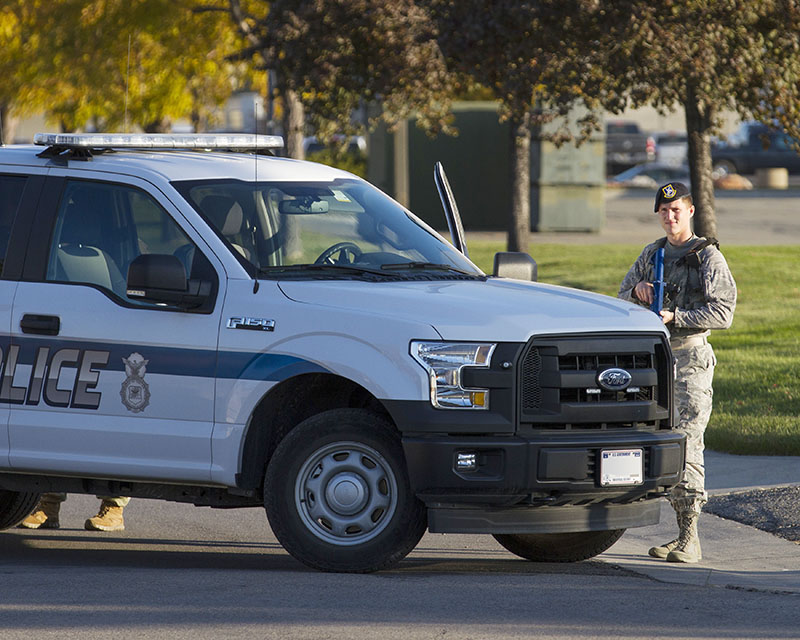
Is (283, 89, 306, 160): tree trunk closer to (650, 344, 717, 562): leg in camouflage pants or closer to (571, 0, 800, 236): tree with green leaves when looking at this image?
(571, 0, 800, 236): tree with green leaves

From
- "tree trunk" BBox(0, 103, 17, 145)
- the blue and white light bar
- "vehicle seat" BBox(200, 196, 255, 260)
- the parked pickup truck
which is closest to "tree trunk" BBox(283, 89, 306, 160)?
"tree trunk" BBox(0, 103, 17, 145)

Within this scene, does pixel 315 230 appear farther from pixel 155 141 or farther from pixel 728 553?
pixel 728 553

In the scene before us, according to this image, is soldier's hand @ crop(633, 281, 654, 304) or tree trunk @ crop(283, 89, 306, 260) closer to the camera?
soldier's hand @ crop(633, 281, 654, 304)

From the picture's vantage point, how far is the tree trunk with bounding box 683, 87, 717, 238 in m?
18.7

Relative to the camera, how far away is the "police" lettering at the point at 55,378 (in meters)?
7.24

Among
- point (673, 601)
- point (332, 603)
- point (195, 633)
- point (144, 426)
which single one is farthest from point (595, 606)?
point (144, 426)

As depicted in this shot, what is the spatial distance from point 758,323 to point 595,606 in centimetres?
1107

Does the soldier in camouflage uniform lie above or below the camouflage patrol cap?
below

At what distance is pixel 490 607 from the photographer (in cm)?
643

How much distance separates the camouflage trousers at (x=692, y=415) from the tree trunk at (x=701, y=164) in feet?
36.4

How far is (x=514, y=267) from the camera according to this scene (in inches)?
315

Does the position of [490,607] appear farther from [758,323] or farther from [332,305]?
[758,323]

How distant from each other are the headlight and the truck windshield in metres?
0.80

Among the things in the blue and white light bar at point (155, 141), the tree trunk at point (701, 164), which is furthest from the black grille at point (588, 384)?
the tree trunk at point (701, 164)
